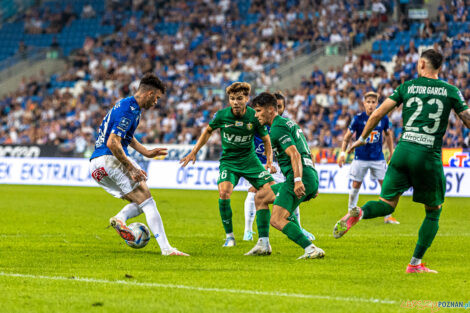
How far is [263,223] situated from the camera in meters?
10.4

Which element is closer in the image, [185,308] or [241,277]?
[185,308]

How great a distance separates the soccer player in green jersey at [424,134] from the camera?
25.8ft

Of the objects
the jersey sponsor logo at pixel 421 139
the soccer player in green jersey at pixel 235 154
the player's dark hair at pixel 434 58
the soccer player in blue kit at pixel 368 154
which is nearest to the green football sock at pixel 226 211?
the soccer player in green jersey at pixel 235 154

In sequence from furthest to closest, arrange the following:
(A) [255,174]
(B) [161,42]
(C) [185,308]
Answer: (B) [161,42], (A) [255,174], (C) [185,308]

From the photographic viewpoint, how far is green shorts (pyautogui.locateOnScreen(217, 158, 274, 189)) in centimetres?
1109

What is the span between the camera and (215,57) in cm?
3881

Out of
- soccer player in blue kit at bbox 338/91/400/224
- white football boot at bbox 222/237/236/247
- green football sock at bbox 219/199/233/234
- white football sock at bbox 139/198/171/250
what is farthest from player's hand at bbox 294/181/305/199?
soccer player in blue kit at bbox 338/91/400/224

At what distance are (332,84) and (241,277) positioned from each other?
2549 cm

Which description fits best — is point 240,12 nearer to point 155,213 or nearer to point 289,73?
point 289,73

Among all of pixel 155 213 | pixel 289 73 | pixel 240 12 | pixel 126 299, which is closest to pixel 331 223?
pixel 155 213

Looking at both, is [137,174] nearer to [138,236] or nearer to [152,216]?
[152,216]

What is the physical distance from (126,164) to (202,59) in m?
30.0

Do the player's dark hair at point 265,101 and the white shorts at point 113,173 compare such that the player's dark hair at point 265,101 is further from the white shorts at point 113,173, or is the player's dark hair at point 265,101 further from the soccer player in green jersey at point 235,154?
the white shorts at point 113,173

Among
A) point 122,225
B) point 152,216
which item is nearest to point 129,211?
point 152,216
